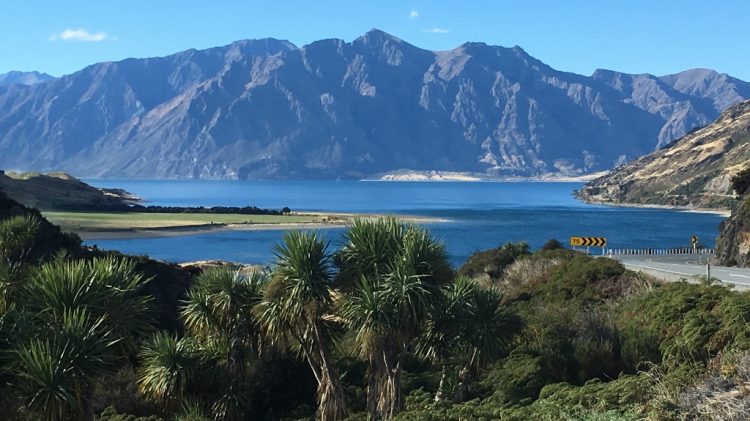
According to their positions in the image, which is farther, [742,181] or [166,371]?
[742,181]

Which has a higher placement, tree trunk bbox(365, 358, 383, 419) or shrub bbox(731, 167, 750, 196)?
shrub bbox(731, 167, 750, 196)

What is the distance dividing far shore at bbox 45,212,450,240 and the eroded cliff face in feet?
163

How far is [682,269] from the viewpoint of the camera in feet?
132

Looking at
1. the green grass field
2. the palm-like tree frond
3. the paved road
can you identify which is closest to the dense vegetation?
the palm-like tree frond

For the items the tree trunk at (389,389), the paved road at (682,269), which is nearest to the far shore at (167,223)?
the paved road at (682,269)

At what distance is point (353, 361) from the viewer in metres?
23.8

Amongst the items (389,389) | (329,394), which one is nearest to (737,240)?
(389,389)

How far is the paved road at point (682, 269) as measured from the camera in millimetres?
33312

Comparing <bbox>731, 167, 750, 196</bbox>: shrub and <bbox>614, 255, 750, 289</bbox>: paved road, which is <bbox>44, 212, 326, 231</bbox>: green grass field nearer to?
<bbox>731, 167, 750, 196</bbox>: shrub

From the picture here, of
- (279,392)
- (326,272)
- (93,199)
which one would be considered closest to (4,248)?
(279,392)

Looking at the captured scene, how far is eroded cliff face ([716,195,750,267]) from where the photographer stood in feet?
151

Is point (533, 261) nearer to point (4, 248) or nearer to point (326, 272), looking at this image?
point (326, 272)

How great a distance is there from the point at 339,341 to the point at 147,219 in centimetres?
10536

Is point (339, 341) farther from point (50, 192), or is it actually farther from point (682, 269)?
point (50, 192)
